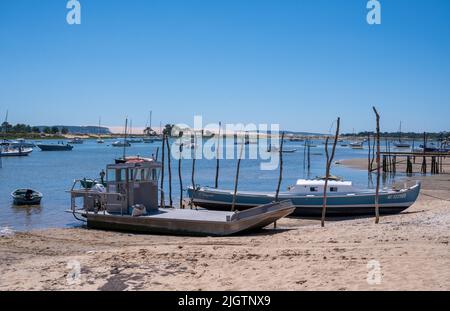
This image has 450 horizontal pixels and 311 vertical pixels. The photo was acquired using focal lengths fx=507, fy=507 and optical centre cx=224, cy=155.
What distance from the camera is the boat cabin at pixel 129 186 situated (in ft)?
70.8

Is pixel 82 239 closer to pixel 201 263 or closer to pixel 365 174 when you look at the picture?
pixel 201 263

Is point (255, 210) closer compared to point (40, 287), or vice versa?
point (40, 287)

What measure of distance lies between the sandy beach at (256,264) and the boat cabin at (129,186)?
14.3 feet

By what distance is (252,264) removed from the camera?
11.8 metres

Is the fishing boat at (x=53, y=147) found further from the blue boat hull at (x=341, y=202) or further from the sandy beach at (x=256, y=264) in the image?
the sandy beach at (x=256, y=264)

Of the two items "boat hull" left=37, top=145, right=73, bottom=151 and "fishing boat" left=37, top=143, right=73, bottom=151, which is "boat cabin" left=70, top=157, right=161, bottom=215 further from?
"boat hull" left=37, top=145, right=73, bottom=151

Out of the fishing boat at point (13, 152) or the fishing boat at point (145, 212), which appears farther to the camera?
the fishing boat at point (13, 152)

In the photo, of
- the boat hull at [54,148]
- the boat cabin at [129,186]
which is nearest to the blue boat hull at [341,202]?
the boat cabin at [129,186]

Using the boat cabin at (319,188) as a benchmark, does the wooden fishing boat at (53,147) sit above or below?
below

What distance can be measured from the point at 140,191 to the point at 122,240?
3274 mm

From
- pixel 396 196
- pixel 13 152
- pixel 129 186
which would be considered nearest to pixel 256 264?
pixel 129 186
